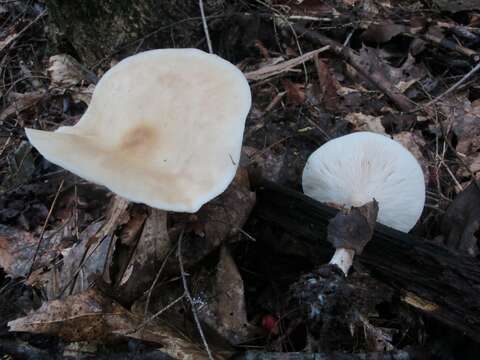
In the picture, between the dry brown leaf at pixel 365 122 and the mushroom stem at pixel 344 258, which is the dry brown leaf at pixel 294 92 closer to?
the dry brown leaf at pixel 365 122

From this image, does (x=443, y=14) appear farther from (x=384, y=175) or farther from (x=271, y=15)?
(x=384, y=175)

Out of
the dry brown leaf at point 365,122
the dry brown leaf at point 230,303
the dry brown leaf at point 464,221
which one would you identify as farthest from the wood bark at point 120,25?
the dry brown leaf at point 464,221

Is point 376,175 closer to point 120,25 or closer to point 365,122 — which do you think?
point 365,122

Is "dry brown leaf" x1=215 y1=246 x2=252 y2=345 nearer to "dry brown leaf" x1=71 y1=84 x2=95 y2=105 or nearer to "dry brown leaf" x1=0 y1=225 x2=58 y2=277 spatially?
"dry brown leaf" x1=0 y1=225 x2=58 y2=277

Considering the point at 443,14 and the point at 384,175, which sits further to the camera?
the point at 443,14

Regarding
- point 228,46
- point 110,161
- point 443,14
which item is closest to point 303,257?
point 110,161

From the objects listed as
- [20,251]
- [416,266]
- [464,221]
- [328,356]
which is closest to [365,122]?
[464,221]

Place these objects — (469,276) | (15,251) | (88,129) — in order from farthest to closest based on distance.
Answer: (15,251)
(88,129)
(469,276)

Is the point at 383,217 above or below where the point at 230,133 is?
below
